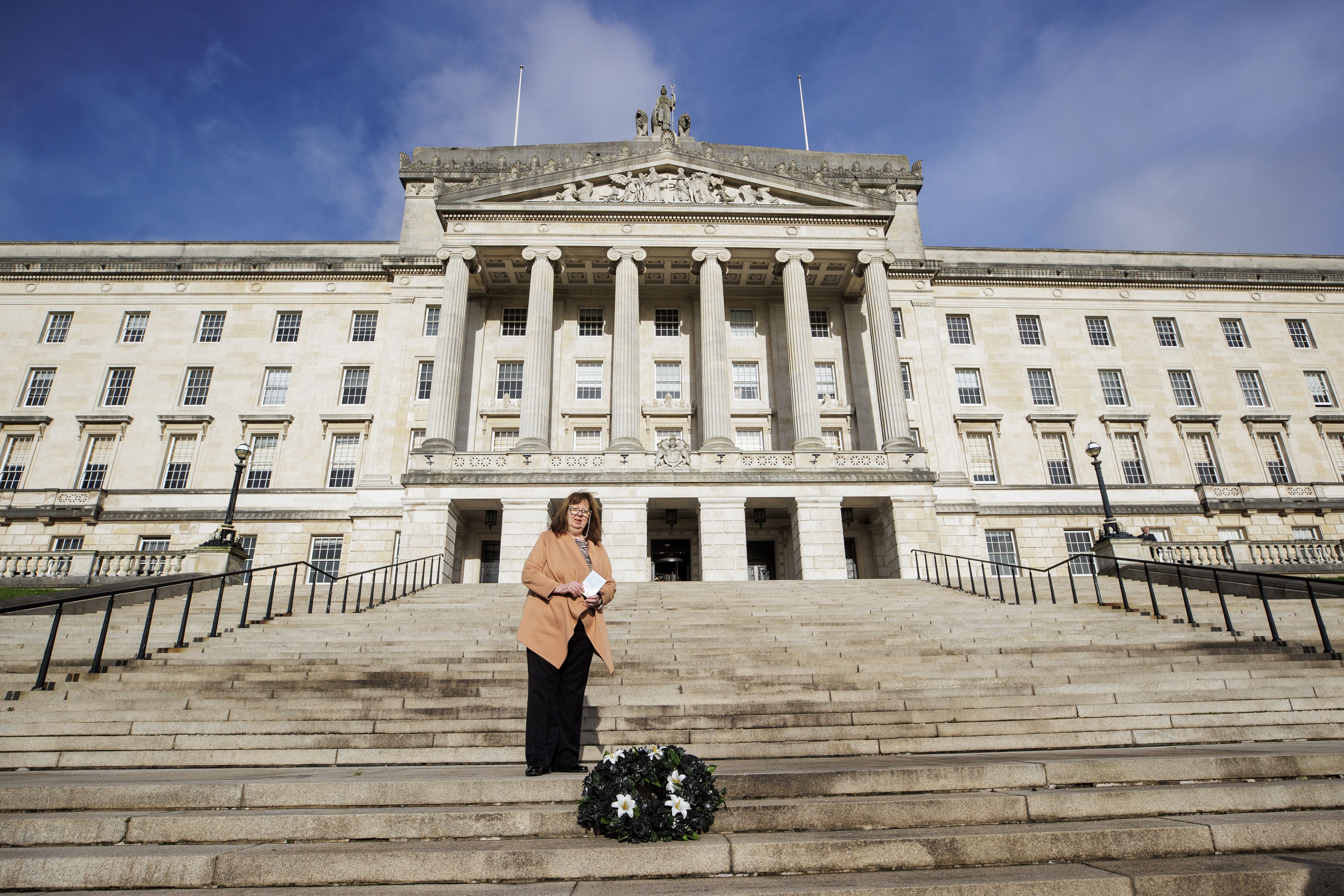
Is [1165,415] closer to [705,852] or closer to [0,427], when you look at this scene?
[705,852]

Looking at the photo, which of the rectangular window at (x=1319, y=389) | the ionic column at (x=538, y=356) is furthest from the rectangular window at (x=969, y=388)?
the ionic column at (x=538, y=356)

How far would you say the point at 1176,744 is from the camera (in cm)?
780

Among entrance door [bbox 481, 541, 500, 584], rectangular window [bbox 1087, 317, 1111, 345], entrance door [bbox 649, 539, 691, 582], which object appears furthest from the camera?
rectangular window [bbox 1087, 317, 1111, 345]

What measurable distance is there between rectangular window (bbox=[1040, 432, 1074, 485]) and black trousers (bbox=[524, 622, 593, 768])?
3028cm

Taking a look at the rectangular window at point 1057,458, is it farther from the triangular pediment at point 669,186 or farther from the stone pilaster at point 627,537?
the stone pilaster at point 627,537

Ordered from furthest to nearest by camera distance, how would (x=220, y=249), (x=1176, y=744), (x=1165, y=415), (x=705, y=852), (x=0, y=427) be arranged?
(x=220, y=249), (x=1165, y=415), (x=0, y=427), (x=1176, y=744), (x=705, y=852)

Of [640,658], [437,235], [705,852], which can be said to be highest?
[437,235]

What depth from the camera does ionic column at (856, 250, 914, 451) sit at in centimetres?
2645

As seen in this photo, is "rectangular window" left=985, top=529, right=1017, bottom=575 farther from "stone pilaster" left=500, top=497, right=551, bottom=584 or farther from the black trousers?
the black trousers

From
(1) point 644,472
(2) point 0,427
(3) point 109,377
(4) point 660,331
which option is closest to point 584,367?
(4) point 660,331

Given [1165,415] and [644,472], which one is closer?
[644,472]

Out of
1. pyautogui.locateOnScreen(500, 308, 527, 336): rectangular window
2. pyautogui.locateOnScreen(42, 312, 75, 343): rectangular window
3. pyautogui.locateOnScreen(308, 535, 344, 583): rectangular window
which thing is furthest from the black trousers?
pyautogui.locateOnScreen(42, 312, 75, 343): rectangular window

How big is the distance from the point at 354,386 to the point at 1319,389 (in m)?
46.3

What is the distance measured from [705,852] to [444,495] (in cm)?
2124
